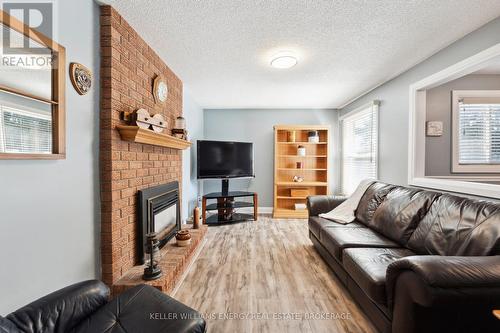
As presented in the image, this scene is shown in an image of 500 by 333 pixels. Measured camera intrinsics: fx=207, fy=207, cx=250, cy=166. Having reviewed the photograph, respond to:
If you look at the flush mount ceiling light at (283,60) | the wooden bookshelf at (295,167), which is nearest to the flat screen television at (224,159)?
the wooden bookshelf at (295,167)

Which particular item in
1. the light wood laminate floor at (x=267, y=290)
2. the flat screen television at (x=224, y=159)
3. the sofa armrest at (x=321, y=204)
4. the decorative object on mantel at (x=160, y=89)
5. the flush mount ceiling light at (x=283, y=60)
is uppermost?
the flush mount ceiling light at (x=283, y=60)

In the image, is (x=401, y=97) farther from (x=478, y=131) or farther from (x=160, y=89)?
(x=160, y=89)

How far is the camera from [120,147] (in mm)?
1744

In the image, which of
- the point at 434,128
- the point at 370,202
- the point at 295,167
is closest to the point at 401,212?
the point at 370,202

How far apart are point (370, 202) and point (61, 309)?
9.53ft

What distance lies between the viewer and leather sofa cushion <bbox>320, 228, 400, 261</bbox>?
1.96 metres

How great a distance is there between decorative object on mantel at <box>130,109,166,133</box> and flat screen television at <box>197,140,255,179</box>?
172cm

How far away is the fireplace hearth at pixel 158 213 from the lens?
197 cm

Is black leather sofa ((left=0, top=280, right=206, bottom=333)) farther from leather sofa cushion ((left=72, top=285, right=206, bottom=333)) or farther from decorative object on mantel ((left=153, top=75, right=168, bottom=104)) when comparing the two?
decorative object on mantel ((left=153, top=75, right=168, bottom=104))

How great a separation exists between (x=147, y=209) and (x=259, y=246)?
1663 mm

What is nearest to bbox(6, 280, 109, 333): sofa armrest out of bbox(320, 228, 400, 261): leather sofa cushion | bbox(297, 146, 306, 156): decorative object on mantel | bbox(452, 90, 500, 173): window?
bbox(320, 228, 400, 261): leather sofa cushion

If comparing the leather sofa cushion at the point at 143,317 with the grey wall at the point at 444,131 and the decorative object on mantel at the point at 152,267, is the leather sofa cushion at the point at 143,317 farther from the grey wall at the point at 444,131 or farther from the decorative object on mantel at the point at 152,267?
the grey wall at the point at 444,131

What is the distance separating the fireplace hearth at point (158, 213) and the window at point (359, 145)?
10.0ft

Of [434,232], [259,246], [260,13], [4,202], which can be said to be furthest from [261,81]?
[4,202]
